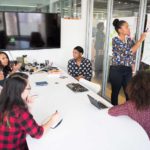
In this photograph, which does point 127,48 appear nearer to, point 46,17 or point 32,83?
point 32,83

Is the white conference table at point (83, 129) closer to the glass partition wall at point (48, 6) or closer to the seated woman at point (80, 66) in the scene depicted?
the seated woman at point (80, 66)

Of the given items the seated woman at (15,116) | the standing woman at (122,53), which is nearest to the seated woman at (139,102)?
the seated woman at (15,116)

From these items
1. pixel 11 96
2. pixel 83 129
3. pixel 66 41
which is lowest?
pixel 83 129

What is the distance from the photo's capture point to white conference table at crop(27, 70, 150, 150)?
1.32 metres

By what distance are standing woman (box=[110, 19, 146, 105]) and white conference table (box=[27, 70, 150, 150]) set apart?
0.90m

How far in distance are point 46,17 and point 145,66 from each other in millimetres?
1936

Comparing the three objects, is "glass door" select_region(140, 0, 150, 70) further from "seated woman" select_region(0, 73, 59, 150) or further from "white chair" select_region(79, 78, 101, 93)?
"seated woman" select_region(0, 73, 59, 150)

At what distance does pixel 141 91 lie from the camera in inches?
59.7

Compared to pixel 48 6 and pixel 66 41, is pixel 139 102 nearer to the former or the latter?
pixel 66 41

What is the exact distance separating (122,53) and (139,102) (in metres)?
1.35

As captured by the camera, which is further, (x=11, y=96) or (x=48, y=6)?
(x=48, y=6)

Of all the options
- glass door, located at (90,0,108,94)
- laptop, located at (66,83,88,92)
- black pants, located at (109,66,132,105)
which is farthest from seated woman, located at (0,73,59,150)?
glass door, located at (90,0,108,94)

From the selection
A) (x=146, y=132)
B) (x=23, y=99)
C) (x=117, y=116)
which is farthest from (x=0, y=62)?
(x=146, y=132)

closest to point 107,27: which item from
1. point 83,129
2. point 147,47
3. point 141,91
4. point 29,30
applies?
point 147,47
